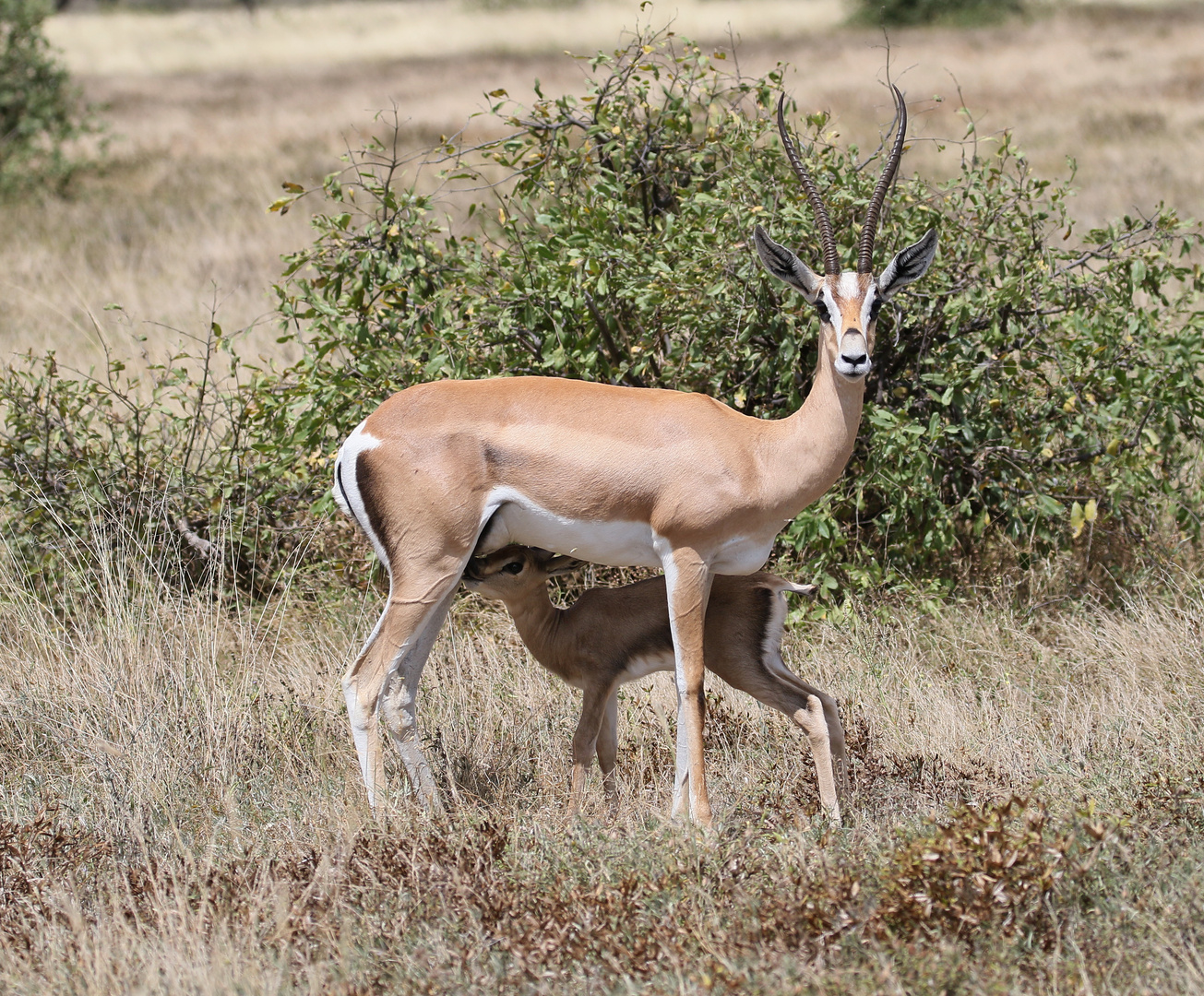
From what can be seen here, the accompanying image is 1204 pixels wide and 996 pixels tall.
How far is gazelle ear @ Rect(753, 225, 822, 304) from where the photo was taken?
4.45 meters

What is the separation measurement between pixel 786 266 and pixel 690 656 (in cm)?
136

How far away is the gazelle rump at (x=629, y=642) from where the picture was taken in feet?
15.4

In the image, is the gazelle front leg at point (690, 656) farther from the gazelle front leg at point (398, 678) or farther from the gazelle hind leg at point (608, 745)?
the gazelle front leg at point (398, 678)

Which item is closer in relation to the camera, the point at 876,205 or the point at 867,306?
the point at 867,306

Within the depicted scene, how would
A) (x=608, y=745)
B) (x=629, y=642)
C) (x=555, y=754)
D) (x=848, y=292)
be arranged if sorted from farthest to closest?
(x=555, y=754) < (x=608, y=745) < (x=629, y=642) < (x=848, y=292)

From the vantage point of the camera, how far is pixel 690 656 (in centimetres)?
442

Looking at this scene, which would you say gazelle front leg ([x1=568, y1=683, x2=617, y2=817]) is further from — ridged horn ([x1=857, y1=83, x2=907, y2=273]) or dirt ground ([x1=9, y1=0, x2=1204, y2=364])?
dirt ground ([x1=9, y1=0, x2=1204, y2=364])

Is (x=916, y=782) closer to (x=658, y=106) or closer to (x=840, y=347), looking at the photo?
(x=840, y=347)

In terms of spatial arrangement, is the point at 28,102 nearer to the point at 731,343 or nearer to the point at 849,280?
the point at 731,343

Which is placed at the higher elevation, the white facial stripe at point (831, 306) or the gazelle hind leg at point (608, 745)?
the white facial stripe at point (831, 306)

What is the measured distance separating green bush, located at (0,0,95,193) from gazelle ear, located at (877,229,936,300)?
1273cm

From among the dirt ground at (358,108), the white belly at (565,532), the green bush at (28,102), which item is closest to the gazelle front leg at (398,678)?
the white belly at (565,532)

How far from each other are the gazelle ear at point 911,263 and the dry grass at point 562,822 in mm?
1637

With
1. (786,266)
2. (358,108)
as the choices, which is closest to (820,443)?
(786,266)
